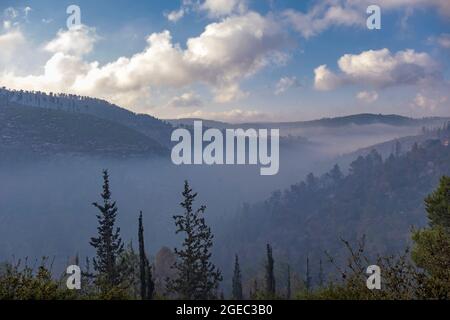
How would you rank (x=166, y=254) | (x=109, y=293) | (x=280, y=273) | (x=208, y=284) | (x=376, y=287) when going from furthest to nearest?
(x=166, y=254) < (x=280, y=273) < (x=208, y=284) < (x=109, y=293) < (x=376, y=287)

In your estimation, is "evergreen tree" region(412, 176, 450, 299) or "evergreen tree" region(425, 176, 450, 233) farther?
"evergreen tree" region(425, 176, 450, 233)

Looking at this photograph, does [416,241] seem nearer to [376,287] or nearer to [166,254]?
[376,287]

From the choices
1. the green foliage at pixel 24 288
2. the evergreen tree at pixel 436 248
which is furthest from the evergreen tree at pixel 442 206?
the green foliage at pixel 24 288

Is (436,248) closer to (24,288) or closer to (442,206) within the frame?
(24,288)

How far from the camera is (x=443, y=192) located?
47562mm

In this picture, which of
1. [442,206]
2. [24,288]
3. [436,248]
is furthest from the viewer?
[442,206]

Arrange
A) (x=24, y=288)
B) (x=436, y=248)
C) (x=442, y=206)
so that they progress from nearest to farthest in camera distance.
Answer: (x=24, y=288)
(x=436, y=248)
(x=442, y=206)

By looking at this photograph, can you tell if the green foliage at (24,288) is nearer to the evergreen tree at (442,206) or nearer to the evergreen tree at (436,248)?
the evergreen tree at (436,248)

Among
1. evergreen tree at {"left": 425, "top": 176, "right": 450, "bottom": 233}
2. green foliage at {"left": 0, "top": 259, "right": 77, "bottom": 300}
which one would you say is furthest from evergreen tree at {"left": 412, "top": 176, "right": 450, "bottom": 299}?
green foliage at {"left": 0, "top": 259, "right": 77, "bottom": 300}

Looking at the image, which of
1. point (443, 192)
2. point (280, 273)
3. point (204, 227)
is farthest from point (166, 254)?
point (443, 192)

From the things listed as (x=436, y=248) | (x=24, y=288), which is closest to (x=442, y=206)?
(x=436, y=248)

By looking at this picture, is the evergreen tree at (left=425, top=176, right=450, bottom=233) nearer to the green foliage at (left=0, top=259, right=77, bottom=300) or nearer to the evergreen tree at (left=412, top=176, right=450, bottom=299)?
the evergreen tree at (left=412, top=176, right=450, bottom=299)
